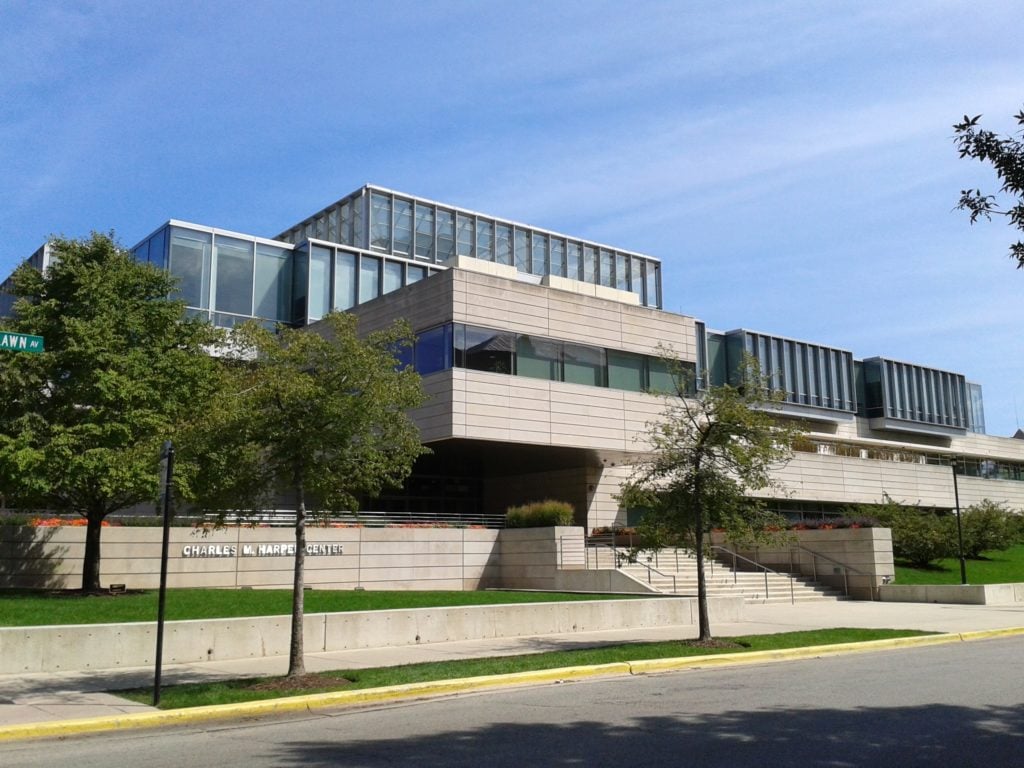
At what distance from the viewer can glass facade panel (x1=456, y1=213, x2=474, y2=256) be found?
2389 inches

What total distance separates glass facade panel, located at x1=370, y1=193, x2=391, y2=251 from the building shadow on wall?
3467 centimetres

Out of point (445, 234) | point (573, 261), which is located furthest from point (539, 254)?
point (445, 234)

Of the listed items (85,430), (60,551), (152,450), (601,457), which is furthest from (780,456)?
(601,457)

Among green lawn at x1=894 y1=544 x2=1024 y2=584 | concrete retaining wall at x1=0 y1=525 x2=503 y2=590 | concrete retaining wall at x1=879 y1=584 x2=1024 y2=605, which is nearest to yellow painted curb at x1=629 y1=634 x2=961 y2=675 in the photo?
concrete retaining wall at x1=879 y1=584 x2=1024 y2=605

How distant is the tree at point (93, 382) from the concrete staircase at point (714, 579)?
14.4 metres

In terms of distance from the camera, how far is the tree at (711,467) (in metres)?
18.3

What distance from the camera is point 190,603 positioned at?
20188 mm

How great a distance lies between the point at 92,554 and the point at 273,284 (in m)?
26.1

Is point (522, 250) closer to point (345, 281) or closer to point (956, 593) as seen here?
point (345, 281)

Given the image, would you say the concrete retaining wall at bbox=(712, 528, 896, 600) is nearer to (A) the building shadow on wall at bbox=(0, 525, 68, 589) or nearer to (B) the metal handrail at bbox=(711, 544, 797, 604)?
(B) the metal handrail at bbox=(711, 544, 797, 604)

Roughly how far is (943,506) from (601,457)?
26847 mm

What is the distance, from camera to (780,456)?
1823 cm

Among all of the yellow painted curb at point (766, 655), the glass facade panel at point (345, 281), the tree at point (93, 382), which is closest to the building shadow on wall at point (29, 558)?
the tree at point (93, 382)

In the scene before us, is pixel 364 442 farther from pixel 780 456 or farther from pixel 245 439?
pixel 780 456
